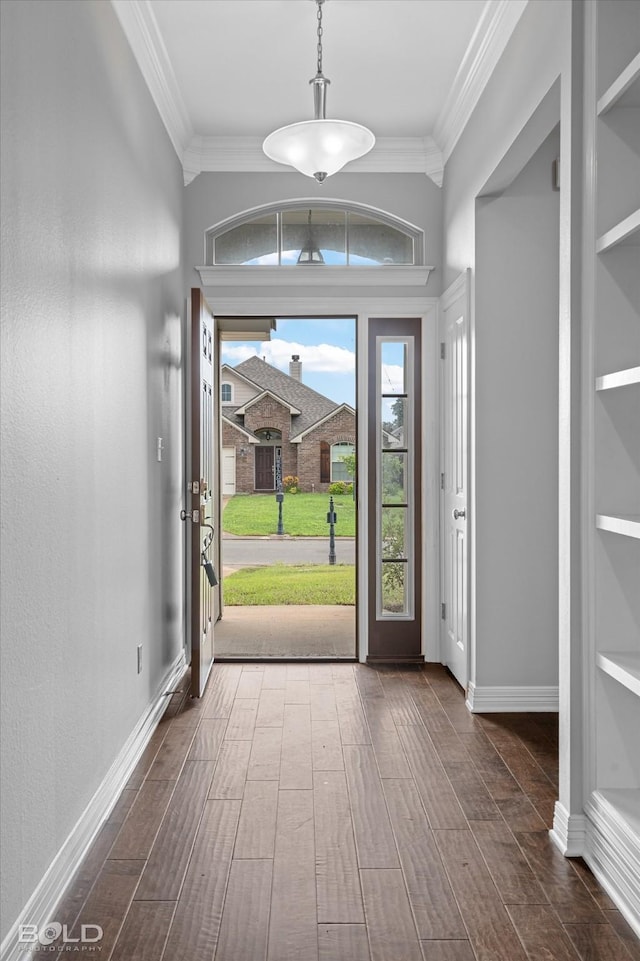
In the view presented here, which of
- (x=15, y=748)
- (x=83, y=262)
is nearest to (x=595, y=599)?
(x=15, y=748)

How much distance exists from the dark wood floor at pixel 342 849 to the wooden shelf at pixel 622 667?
Result: 2.00ft

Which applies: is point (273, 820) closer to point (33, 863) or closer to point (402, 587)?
A: point (33, 863)

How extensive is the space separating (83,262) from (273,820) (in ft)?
6.45

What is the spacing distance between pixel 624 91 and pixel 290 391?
41.5ft

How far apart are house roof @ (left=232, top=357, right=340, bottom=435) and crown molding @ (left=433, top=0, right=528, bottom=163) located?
10.1 metres

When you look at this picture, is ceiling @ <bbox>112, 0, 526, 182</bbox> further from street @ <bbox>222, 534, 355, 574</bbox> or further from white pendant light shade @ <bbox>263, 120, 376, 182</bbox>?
street @ <bbox>222, 534, 355, 574</bbox>

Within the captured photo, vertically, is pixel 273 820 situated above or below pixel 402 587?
below

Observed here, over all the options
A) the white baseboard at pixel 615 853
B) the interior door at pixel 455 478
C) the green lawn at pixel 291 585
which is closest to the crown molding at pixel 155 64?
the interior door at pixel 455 478

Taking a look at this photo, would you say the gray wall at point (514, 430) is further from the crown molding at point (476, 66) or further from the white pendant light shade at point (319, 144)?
the white pendant light shade at point (319, 144)

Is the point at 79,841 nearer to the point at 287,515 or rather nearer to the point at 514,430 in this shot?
the point at 514,430

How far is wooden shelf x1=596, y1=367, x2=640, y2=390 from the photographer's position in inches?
82.7

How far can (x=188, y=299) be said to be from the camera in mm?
4848

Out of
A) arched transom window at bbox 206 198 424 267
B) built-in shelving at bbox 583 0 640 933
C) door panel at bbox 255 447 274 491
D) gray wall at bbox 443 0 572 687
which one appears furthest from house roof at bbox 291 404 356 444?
built-in shelving at bbox 583 0 640 933

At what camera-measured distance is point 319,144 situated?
3182mm
